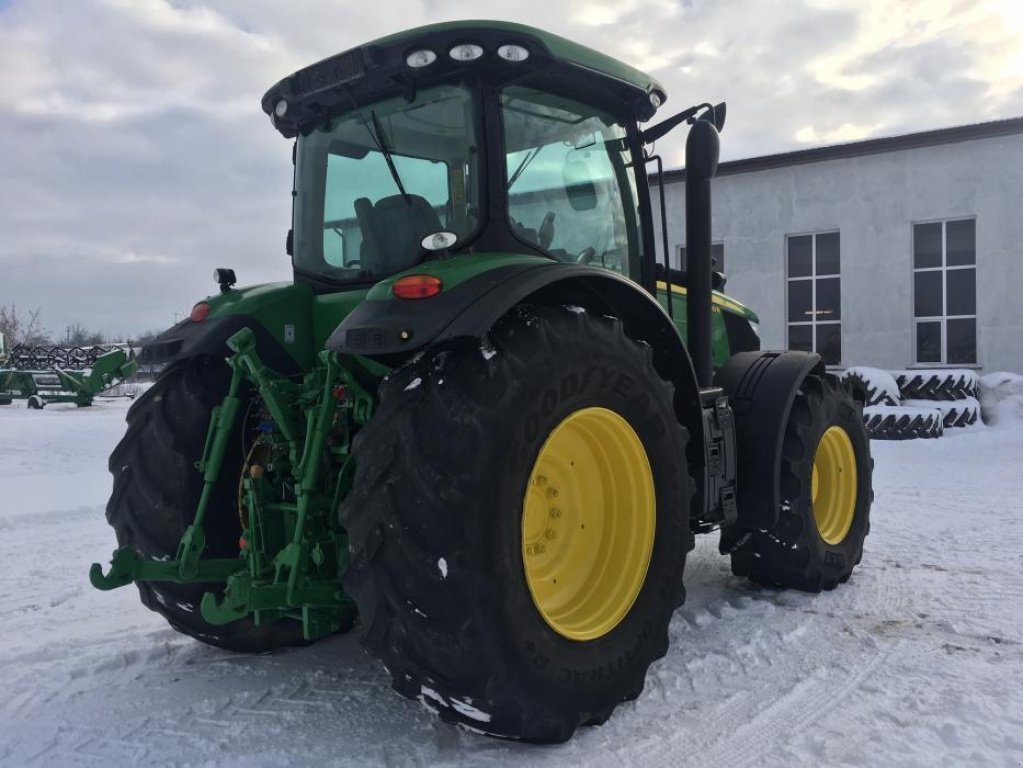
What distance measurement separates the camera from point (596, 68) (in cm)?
342

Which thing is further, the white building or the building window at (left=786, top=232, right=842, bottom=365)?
the building window at (left=786, top=232, right=842, bottom=365)

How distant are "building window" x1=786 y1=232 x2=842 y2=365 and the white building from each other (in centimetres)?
2

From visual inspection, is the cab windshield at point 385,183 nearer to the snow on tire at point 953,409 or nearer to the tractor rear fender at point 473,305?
the tractor rear fender at point 473,305

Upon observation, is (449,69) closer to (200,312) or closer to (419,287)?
(419,287)

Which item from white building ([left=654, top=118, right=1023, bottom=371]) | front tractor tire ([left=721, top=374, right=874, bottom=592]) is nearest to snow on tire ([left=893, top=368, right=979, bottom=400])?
white building ([left=654, top=118, right=1023, bottom=371])

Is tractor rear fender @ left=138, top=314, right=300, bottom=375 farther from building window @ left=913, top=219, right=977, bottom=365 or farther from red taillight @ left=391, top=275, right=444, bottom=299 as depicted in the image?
building window @ left=913, top=219, right=977, bottom=365

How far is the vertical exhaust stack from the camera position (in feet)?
12.0

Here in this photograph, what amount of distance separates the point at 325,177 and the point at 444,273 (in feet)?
4.48

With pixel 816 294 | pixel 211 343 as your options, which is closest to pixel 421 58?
pixel 211 343

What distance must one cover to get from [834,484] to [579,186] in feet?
8.28

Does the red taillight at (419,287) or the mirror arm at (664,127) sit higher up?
the mirror arm at (664,127)

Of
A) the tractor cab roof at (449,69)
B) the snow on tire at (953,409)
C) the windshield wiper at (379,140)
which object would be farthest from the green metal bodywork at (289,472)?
the snow on tire at (953,409)

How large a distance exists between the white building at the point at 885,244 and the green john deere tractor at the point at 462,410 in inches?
461

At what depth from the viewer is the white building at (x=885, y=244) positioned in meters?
15.0
